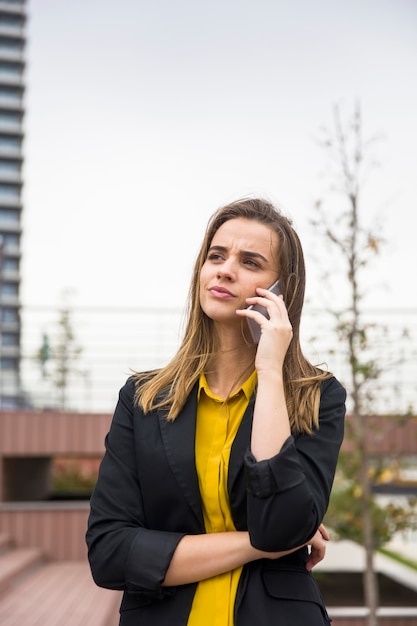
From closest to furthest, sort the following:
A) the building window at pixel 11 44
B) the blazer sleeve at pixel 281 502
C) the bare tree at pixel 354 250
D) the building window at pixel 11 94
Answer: the blazer sleeve at pixel 281 502, the bare tree at pixel 354 250, the building window at pixel 11 94, the building window at pixel 11 44

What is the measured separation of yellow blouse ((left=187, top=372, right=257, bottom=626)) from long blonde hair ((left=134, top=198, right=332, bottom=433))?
7 centimetres

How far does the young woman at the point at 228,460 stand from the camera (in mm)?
1653

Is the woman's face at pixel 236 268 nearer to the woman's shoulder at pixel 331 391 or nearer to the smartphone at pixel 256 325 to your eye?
the smartphone at pixel 256 325

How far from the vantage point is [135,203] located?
29.6 meters

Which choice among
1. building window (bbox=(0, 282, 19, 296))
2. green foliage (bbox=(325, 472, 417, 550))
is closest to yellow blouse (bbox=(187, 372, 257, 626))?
green foliage (bbox=(325, 472, 417, 550))

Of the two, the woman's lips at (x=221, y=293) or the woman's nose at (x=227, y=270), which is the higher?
the woman's nose at (x=227, y=270)

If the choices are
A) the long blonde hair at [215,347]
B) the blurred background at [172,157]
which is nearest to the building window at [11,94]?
the blurred background at [172,157]

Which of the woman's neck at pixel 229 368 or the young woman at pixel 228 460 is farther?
the woman's neck at pixel 229 368

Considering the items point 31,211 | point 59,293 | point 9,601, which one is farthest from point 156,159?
point 31,211

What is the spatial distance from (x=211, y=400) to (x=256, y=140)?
813 inches

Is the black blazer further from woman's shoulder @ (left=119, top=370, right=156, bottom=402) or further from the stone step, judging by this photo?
the stone step

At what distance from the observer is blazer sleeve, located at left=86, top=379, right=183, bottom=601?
66.3 inches

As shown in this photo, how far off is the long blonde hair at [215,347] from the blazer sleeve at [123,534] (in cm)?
12

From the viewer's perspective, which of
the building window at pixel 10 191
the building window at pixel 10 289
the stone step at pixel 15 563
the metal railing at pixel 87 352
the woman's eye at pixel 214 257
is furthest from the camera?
the building window at pixel 10 191
